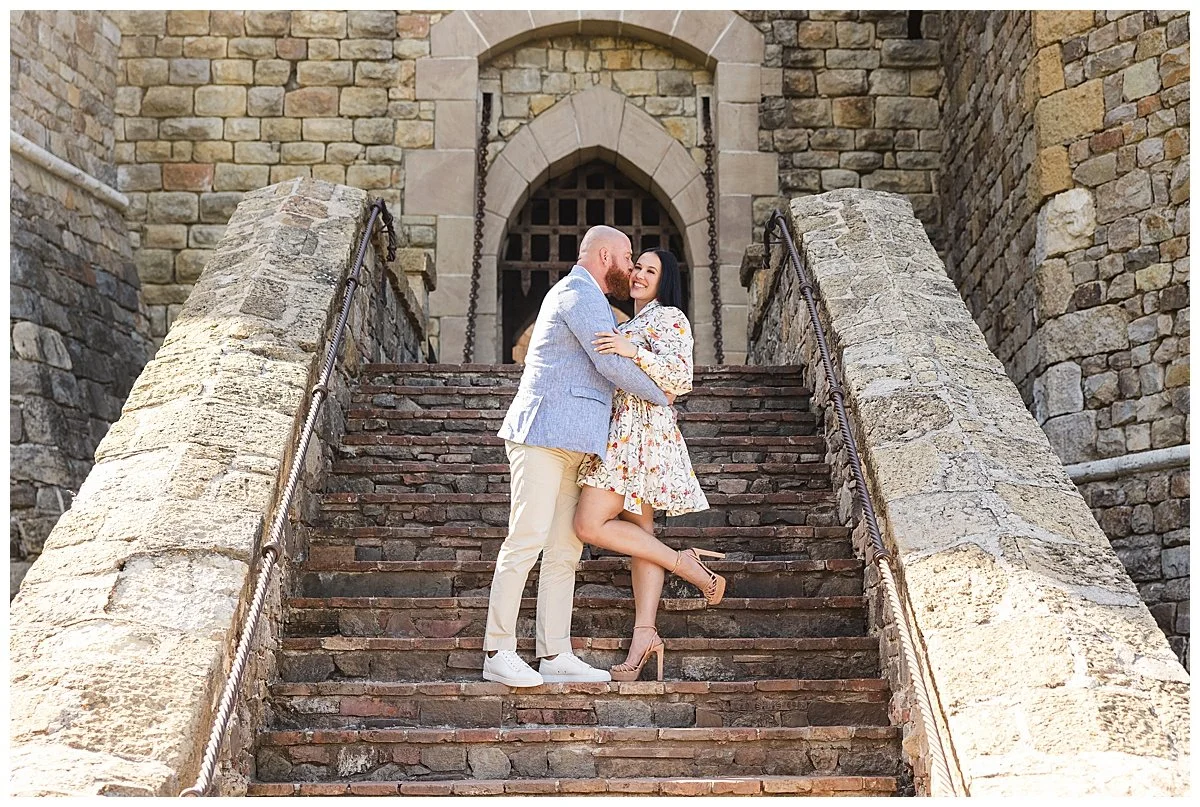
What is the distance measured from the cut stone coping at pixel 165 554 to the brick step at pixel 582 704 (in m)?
0.50

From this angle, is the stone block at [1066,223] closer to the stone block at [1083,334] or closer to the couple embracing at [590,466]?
the stone block at [1083,334]

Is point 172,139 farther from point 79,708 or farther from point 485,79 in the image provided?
point 79,708

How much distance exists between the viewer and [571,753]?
3.55 meters

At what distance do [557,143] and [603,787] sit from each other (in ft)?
23.2

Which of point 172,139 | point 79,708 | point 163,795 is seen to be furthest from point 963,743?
point 172,139

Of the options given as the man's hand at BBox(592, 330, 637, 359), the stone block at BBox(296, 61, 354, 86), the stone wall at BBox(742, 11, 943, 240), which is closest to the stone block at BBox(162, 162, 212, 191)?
the stone block at BBox(296, 61, 354, 86)

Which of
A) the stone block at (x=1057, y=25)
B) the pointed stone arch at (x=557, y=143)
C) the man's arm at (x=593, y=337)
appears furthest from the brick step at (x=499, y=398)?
the pointed stone arch at (x=557, y=143)

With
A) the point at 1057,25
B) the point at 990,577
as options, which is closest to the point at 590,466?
the point at 990,577

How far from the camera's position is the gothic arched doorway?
998 centimetres

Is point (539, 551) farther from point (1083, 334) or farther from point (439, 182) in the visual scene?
point (439, 182)

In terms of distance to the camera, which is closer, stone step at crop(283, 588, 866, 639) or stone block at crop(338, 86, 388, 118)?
stone step at crop(283, 588, 866, 639)

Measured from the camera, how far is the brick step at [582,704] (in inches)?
147

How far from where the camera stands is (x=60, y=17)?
9133 millimetres

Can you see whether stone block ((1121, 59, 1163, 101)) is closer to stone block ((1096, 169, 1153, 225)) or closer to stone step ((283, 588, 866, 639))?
stone block ((1096, 169, 1153, 225))
